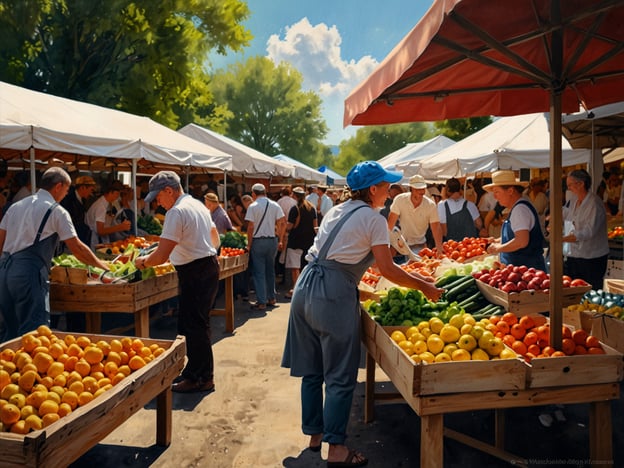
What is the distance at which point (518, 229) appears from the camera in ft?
16.5

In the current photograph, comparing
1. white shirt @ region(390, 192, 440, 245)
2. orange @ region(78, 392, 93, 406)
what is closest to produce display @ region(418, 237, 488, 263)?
white shirt @ region(390, 192, 440, 245)

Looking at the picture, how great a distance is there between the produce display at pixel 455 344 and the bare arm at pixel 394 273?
226 millimetres

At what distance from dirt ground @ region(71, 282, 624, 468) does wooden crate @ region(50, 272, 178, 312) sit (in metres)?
1.08

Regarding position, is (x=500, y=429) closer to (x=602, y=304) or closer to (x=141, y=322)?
(x=602, y=304)

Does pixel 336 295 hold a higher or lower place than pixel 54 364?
higher

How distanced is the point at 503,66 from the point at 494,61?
0.08 meters

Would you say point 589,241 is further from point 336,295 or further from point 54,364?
point 54,364

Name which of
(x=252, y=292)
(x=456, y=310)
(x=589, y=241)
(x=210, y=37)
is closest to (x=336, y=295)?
(x=456, y=310)

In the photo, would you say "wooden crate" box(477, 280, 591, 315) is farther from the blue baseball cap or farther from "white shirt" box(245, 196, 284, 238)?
"white shirt" box(245, 196, 284, 238)

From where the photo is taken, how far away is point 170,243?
4.62m

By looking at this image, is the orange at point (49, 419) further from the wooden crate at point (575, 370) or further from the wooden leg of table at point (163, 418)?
the wooden crate at point (575, 370)

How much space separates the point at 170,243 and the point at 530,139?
646 cm

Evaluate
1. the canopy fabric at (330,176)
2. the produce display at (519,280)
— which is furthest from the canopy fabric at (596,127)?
the canopy fabric at (330,176)

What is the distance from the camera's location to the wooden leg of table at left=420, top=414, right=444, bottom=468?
112 inches
